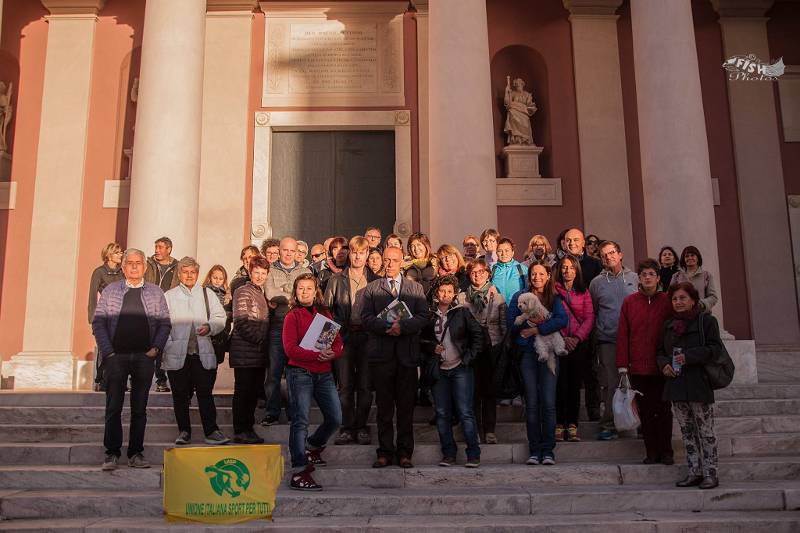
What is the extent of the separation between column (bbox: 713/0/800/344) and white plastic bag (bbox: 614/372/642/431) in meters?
8.25

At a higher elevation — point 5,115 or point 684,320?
point 5,115

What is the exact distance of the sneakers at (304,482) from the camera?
6004 millimetres

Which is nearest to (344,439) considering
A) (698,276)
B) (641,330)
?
(641,330)

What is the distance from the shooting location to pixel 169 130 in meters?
10.6

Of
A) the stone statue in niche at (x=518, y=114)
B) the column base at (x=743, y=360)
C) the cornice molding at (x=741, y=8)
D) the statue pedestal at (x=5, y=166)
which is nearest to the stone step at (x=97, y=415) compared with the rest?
the column base at (x=743, y=360)

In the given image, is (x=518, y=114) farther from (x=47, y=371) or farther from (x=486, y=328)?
(x=47, y=371)

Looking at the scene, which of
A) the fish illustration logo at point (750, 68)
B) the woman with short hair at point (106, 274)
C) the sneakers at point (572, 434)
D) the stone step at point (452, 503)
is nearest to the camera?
the stone step at point (452, 503)

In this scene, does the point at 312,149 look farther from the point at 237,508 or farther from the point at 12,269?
the point at 237,508

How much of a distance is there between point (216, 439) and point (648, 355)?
402 cm

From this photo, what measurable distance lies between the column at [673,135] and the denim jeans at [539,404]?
4.54 metres

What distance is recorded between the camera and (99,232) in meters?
13.4

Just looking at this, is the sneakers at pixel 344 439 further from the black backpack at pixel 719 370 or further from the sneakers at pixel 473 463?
the black backpack at pixel 719 370

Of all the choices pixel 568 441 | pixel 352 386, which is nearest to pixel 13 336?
pixel 352 386

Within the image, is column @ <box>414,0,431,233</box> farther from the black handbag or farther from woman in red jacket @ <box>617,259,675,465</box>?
woman in red jacket @ <box>617,259,675,465</box>
